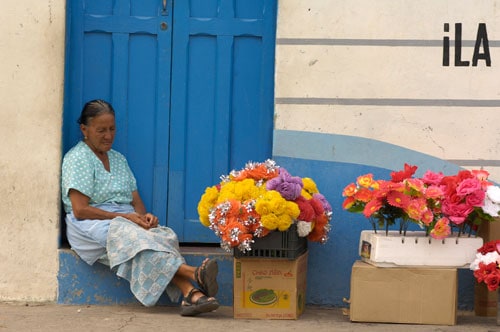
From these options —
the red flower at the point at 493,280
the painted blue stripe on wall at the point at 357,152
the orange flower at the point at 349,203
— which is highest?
the painted blue stripe on wall at the point at 357,152

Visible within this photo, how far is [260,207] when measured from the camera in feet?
19.0

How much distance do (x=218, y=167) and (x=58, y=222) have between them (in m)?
1.18

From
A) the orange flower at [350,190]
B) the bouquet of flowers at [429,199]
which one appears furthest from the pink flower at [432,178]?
the orange flower at [350,190]

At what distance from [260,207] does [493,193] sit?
57.3 inches

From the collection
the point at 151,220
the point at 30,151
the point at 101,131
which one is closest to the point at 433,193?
the point at 151,220

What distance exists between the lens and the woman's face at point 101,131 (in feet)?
20.8

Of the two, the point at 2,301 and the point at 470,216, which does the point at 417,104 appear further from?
the point at 2,301

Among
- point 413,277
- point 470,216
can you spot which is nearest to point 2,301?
point 413,277

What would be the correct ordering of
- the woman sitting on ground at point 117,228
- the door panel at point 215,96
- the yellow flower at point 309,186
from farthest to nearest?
the door panel at point 215,96, the yellow flower at point 309,186, the woman sitting on ground at point 117,228

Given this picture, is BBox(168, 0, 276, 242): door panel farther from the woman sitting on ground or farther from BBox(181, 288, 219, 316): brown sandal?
BBox(181, 288, 219, 316): brown sandal

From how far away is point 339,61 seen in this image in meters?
6.45

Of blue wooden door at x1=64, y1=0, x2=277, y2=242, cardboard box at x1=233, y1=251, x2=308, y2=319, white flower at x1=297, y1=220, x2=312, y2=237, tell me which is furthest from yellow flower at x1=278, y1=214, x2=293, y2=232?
blue wooden door at x1=64, y1=0, x2=277, y2=242

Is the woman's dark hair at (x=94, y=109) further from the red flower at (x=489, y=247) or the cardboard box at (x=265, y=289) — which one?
the red flower at (x=489, y=247)

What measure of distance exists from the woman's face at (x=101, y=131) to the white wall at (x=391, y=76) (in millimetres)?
1141
